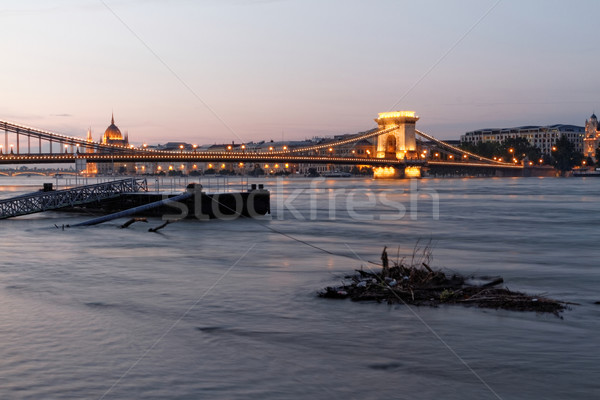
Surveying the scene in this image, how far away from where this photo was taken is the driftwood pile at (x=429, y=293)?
12.7 m

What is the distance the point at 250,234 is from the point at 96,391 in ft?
72.0

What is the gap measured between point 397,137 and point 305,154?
1610 inches

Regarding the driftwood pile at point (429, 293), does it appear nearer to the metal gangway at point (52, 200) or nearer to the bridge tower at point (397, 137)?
the metal gangway at point (52, 200)

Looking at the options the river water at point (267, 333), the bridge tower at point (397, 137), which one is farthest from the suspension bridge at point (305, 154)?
the river water at point (267, 333)

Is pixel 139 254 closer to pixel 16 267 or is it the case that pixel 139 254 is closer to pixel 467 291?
pixel 16 267

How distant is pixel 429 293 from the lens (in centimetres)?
1334

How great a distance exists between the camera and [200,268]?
1944 centimetres

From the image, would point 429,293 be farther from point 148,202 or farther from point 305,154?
point 305,154

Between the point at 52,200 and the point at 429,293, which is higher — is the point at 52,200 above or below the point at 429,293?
above

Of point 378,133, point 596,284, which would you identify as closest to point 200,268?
point 596,284

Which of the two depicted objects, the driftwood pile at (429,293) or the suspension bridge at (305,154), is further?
the suspension bridge at (305,154)

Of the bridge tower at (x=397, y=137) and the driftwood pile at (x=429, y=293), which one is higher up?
the bridge tower at (x=397, y=137)

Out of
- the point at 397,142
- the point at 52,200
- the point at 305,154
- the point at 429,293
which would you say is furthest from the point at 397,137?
the point at 429,293

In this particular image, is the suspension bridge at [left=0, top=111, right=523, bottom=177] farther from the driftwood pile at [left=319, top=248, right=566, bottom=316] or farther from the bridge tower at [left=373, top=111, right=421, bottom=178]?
A: the driftwood pile at [left=319, top=248, right=566, bottom=316]
